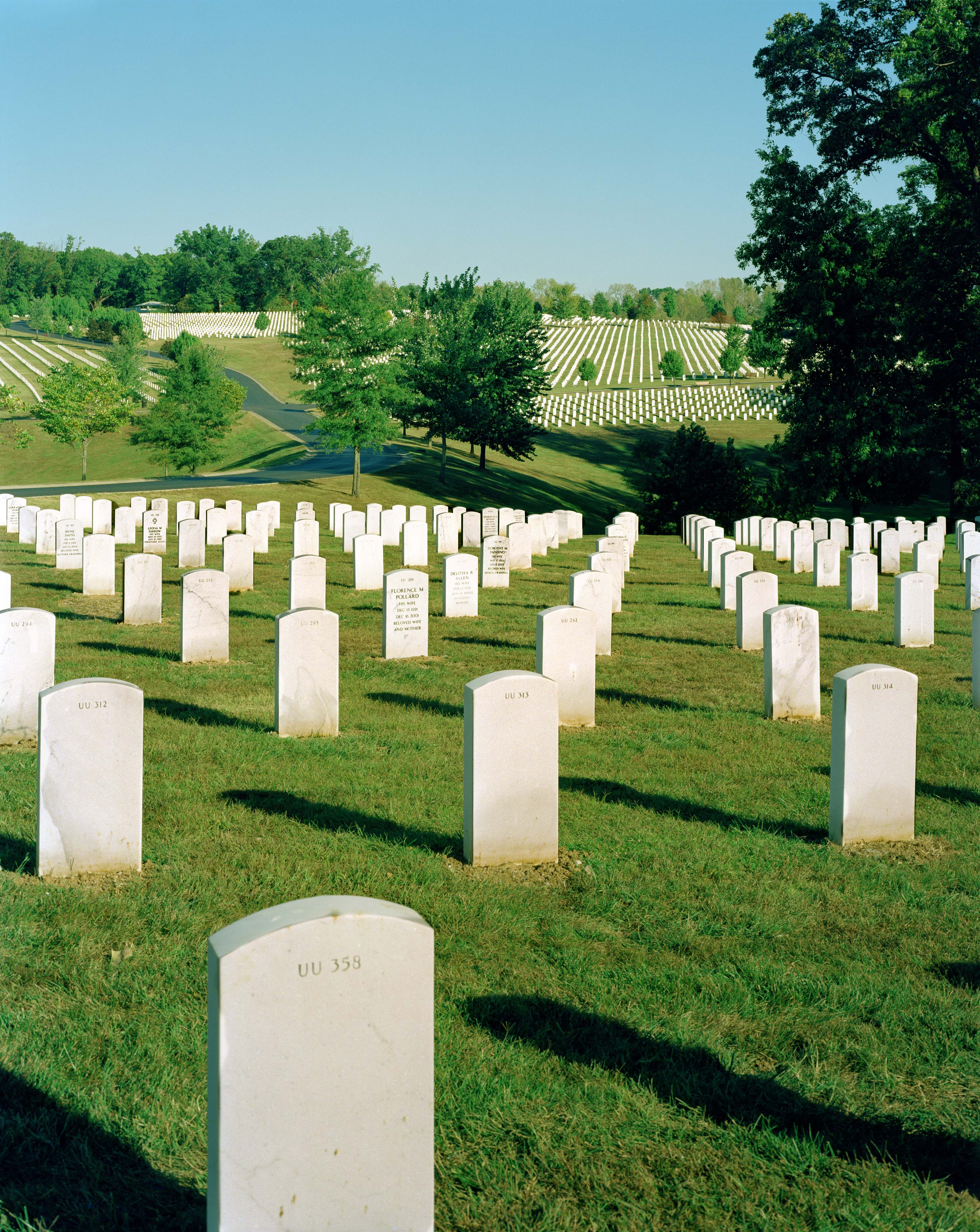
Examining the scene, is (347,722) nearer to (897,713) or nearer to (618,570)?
(897,713)

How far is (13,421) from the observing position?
7244 cm

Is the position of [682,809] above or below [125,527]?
below

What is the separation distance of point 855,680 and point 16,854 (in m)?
5.51

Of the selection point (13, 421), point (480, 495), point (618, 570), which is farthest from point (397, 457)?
point (618, 570)

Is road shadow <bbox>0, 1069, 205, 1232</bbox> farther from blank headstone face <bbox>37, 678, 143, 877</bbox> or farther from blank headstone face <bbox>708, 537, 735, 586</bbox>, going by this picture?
blank headstone face <bbox>708, 537, 735, 586</bbox>

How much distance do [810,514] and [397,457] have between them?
900 inches

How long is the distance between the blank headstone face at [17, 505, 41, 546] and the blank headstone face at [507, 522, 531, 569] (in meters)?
11.4

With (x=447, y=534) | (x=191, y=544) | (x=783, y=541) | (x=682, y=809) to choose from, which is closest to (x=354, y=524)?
(x=447, y=534)

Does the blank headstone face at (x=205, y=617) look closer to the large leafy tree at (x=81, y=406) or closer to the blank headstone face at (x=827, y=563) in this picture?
the blank headstone face at (x=827, y=563)

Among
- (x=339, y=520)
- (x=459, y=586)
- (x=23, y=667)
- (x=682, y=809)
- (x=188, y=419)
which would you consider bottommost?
(x=682, y=809)

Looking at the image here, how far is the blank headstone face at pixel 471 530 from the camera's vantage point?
2978 centimetres

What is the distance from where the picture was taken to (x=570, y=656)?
1066cm

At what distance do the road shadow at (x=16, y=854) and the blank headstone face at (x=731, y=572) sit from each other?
12.5 meters

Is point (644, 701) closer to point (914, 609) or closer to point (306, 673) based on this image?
point (306, 673)
